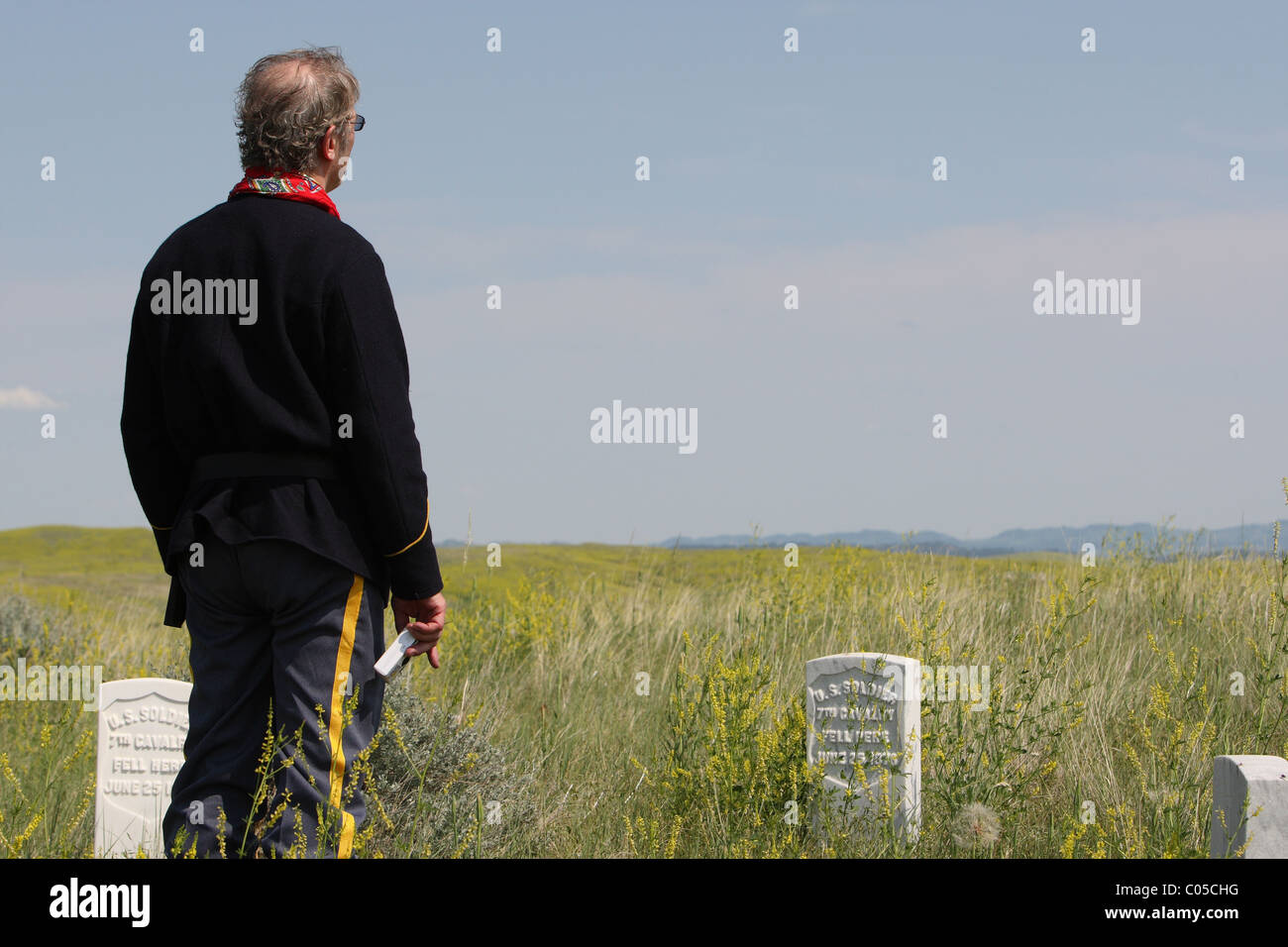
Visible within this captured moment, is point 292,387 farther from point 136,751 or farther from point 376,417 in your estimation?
point 136,751

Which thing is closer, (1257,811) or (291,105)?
(291,105)

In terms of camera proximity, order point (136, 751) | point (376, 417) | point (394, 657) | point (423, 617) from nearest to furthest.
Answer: point (376, 417) < point (394, 657) < point (423, 617) < point (136, 751)

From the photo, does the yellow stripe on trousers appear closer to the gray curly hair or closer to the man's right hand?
the man's right hand

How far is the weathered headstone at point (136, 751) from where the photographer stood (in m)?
4.40

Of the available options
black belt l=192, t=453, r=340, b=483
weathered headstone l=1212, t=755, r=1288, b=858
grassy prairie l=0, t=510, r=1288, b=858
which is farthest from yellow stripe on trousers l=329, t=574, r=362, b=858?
weathered headstone l=1212, t=755, r=1288, b=858

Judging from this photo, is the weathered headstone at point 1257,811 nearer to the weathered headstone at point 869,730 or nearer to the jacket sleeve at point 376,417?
the weathered headstone at point 869,730

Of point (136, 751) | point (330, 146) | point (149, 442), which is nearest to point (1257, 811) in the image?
point (330, 146)

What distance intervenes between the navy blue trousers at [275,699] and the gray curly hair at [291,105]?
1.10 meters

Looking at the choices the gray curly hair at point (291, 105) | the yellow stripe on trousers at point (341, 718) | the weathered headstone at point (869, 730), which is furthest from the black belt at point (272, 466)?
the weathered headstone at point (869, 730)

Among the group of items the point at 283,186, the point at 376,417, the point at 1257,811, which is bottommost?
the point at 1257,811

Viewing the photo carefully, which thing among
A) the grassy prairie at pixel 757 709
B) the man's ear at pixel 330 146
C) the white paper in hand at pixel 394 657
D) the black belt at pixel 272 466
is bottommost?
the grassy prairie at pixel 757 709

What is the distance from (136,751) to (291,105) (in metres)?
2.69

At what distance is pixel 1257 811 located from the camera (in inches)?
131
